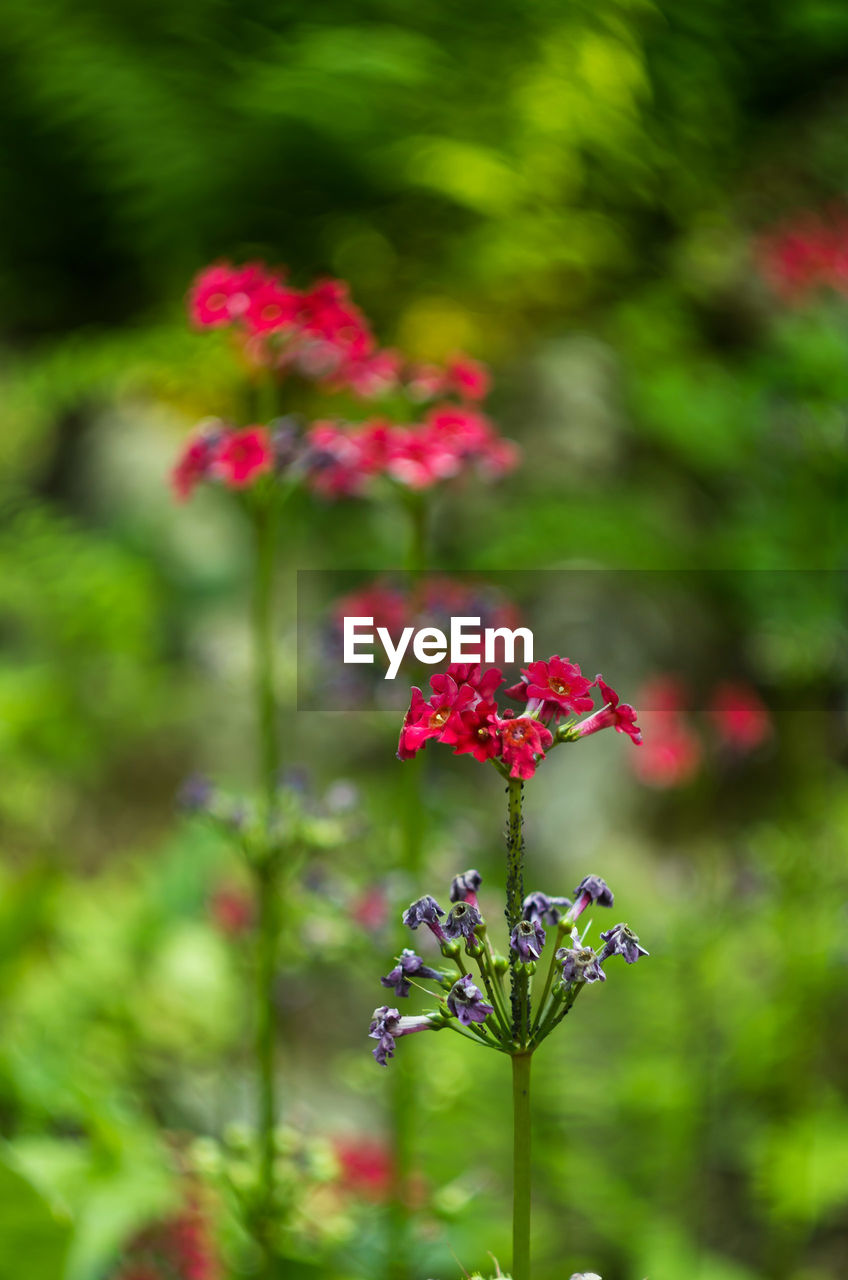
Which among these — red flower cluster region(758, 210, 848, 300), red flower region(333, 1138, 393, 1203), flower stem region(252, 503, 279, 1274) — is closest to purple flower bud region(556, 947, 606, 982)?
flower stem region(252, 503, 279, 1274)

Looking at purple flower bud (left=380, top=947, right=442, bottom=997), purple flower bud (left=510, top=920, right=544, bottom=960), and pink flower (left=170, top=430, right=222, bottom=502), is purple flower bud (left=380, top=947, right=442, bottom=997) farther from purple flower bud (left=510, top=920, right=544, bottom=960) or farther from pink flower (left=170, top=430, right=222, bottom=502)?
pink flower (left=170, top=430, right=222, bottom=502)

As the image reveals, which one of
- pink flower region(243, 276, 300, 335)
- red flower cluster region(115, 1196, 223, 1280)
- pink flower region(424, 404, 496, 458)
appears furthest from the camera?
red flower cluster region(115, 1196, 223, 1280)

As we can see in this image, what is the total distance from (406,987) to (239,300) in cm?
48

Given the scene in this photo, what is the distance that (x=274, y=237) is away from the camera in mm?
1961

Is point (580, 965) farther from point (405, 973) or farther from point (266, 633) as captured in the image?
point (266, 633)

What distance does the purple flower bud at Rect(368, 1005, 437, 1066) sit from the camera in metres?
0.35

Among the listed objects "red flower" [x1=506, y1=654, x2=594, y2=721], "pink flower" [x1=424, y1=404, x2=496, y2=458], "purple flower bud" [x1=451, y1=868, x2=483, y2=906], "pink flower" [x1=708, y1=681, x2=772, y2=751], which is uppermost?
"pink flower" [x1=424, y1=404, x2=496, y2=458]

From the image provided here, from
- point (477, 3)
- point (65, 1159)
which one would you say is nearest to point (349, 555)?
point (477, 3)

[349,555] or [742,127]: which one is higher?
[742,127]

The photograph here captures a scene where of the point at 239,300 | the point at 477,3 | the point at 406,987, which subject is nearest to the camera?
the point at 406,987

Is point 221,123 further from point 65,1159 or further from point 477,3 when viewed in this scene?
point 65,1159

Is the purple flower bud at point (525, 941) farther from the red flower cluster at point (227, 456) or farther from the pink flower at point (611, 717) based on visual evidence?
the red flower cluster at point (227, 456)

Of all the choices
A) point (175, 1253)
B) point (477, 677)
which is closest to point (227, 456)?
point (477, 677)

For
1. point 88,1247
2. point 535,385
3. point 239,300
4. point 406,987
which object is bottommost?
point 88,1247
